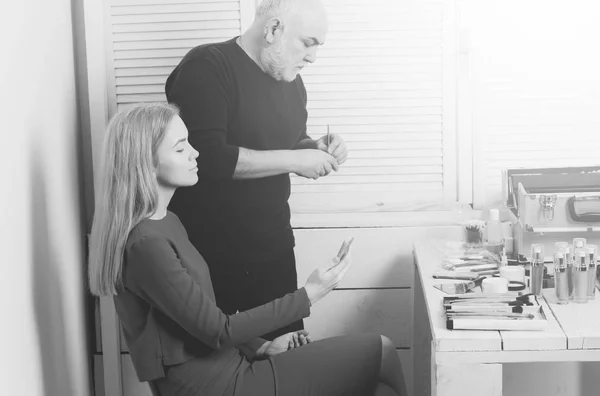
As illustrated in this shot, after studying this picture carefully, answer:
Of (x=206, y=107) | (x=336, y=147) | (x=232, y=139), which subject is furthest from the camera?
(x=336, y=147)

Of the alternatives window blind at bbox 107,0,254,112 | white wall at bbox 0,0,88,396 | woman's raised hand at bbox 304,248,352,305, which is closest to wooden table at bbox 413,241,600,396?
woman's raised hand at bbox 304,248,352,305

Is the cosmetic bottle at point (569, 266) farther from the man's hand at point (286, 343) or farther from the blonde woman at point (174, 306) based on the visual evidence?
the man's hand at point (286, 343)

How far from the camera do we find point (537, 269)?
6.84 ft

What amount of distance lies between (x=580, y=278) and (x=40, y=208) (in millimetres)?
1397

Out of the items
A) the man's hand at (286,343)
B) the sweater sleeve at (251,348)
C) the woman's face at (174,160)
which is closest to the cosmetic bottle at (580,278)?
the man's hand at (286,343)

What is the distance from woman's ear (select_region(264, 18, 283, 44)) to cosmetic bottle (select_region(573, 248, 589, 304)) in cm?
104

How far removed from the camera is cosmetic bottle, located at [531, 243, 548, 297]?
6.83 feet

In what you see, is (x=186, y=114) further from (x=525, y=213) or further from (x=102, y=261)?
(x=525, y=213)

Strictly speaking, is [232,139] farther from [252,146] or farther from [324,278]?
[324,278]

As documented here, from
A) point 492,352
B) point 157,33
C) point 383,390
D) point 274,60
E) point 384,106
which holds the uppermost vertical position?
point 157,33

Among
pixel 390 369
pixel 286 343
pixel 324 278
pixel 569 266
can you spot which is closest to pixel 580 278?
pixel 569 266

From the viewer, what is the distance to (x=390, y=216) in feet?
9.53

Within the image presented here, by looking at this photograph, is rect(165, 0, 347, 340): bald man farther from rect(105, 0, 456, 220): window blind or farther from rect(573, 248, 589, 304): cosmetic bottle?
rect(573, 248, 589, 304): cosmetic bottle

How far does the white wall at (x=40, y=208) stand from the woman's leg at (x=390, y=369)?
86 cm
